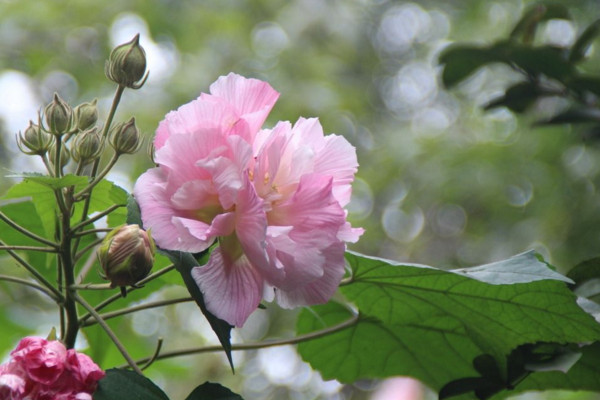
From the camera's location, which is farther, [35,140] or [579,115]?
[579,115]

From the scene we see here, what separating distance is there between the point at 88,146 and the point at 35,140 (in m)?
0.04

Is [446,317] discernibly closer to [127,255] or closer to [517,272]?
[517,272]

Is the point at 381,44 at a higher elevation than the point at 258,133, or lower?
lower

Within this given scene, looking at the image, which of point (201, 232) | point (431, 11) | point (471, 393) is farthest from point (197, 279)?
point (431, 11)

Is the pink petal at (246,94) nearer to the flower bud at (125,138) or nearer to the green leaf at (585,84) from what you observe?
the flower bud at (125,138)

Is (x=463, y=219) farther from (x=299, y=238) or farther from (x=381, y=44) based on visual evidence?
(x=299, y=238)

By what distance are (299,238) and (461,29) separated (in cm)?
330

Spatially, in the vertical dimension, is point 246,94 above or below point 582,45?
above

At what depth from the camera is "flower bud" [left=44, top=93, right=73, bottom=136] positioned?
1.81 ft

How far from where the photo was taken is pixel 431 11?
4379 mm

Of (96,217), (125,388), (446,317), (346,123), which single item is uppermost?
(96,217)

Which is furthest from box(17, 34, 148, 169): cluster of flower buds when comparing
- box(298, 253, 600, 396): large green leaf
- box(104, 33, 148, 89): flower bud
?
box(298, 253, 600, 396): large green leaf

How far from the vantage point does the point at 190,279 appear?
0.48 meters

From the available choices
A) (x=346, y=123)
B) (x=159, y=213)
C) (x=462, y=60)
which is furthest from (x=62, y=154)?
(x=346, y=123)
